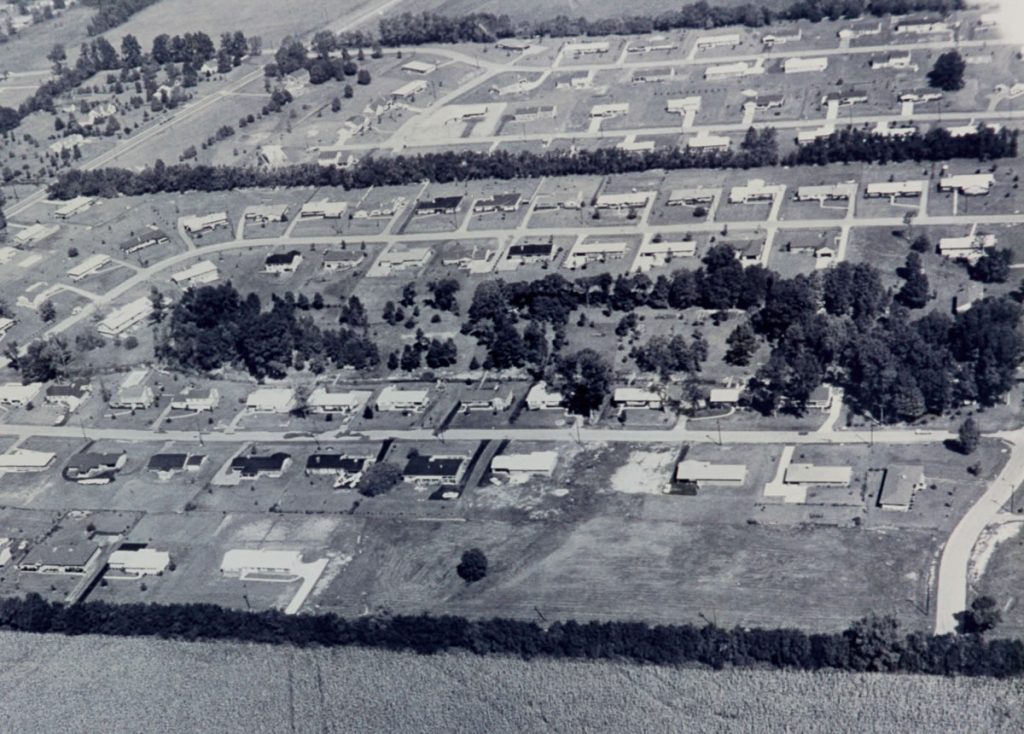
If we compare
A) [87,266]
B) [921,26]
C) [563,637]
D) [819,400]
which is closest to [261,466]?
[563,637]

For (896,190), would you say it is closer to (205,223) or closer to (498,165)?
(498,165)

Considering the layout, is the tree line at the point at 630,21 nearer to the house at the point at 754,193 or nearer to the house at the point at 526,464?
the house at the point at 754,193

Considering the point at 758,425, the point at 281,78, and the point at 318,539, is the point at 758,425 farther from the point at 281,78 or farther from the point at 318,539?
the point at 281,78

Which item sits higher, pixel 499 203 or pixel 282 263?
pixel 282 263

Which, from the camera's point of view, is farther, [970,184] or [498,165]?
[498,165]

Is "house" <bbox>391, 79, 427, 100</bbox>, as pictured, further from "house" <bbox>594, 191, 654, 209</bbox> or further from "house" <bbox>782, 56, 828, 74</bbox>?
"house" <bbox>782, 56, 828, 74</bbox>

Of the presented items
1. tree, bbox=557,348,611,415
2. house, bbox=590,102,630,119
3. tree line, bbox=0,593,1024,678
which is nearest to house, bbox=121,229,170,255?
house, bbox=590,102,630,119
